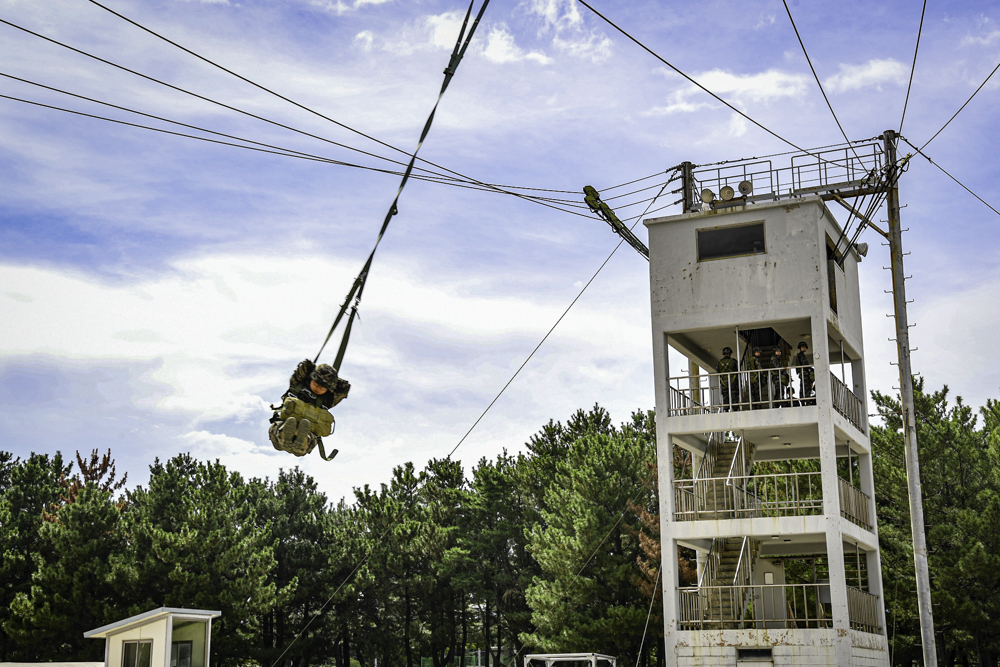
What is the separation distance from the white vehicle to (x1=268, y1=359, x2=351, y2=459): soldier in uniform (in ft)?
57.9

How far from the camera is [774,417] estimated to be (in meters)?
26.1

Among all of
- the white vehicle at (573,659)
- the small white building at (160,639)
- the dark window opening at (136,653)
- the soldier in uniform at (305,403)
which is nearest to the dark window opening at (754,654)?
the white vehicle at (573,659)

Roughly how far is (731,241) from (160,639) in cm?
1696

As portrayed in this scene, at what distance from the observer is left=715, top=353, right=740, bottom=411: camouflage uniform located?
2723 centimetres

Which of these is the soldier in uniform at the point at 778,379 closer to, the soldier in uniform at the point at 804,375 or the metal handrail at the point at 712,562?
the soldier in uniform at the point at 804,375

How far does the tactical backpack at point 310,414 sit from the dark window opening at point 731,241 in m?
16.8

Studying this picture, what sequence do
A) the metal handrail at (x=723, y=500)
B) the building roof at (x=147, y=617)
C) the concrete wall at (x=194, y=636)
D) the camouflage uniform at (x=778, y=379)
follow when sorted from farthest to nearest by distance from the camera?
the camouflage uniform at (x=778, y=379), the metal handrail at (x=723, y=500), the concrete wall at (x=194, y=636), the building roof at (x=147, y=617)

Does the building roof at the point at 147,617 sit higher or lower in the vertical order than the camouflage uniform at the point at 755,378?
lower

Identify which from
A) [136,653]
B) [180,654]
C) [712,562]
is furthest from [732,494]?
[136,653]

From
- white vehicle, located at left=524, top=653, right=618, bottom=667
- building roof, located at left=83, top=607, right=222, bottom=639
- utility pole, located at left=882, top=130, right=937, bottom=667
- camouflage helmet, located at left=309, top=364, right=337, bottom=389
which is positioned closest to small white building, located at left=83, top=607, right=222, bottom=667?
building roof, located at left=83, top=607, right=222, bottom=639

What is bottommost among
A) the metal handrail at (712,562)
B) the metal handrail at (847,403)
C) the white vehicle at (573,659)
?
the white vehicle at (573,659)

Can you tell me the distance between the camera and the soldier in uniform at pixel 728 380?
2723 cm

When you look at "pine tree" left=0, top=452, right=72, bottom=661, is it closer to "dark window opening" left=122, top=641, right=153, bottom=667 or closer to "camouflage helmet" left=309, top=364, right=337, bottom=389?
"dark window opening" left=122, top=641, right=153, bottom=667

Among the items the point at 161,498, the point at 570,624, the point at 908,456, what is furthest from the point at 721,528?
the point at 161,498
